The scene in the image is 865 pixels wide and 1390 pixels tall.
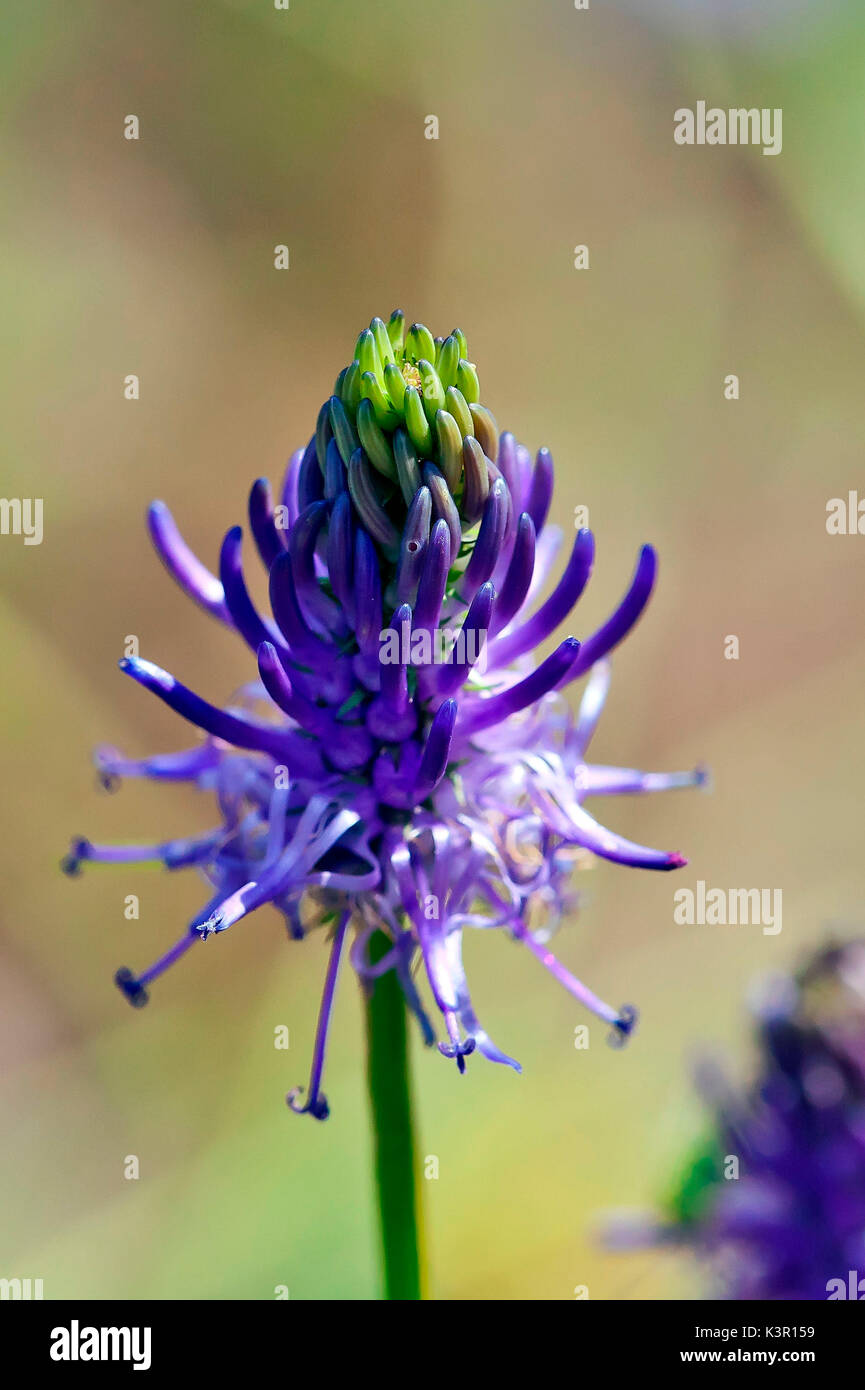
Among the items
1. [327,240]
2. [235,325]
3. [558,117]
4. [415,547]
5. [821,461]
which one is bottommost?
[415,547]

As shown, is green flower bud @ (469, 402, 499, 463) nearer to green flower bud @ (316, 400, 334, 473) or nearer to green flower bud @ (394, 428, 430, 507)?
green flower bud @ (394, 428, 430, 507)

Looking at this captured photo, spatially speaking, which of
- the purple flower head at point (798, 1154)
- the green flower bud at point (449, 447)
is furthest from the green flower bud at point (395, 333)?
the purple flower head at point (798, 1154)

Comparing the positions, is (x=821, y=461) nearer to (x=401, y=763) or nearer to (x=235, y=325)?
(x=235, y=325)

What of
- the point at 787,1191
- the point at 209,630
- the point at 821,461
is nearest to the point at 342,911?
the point at 787,1191

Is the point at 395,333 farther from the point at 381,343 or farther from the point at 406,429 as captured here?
the point at 406,429
